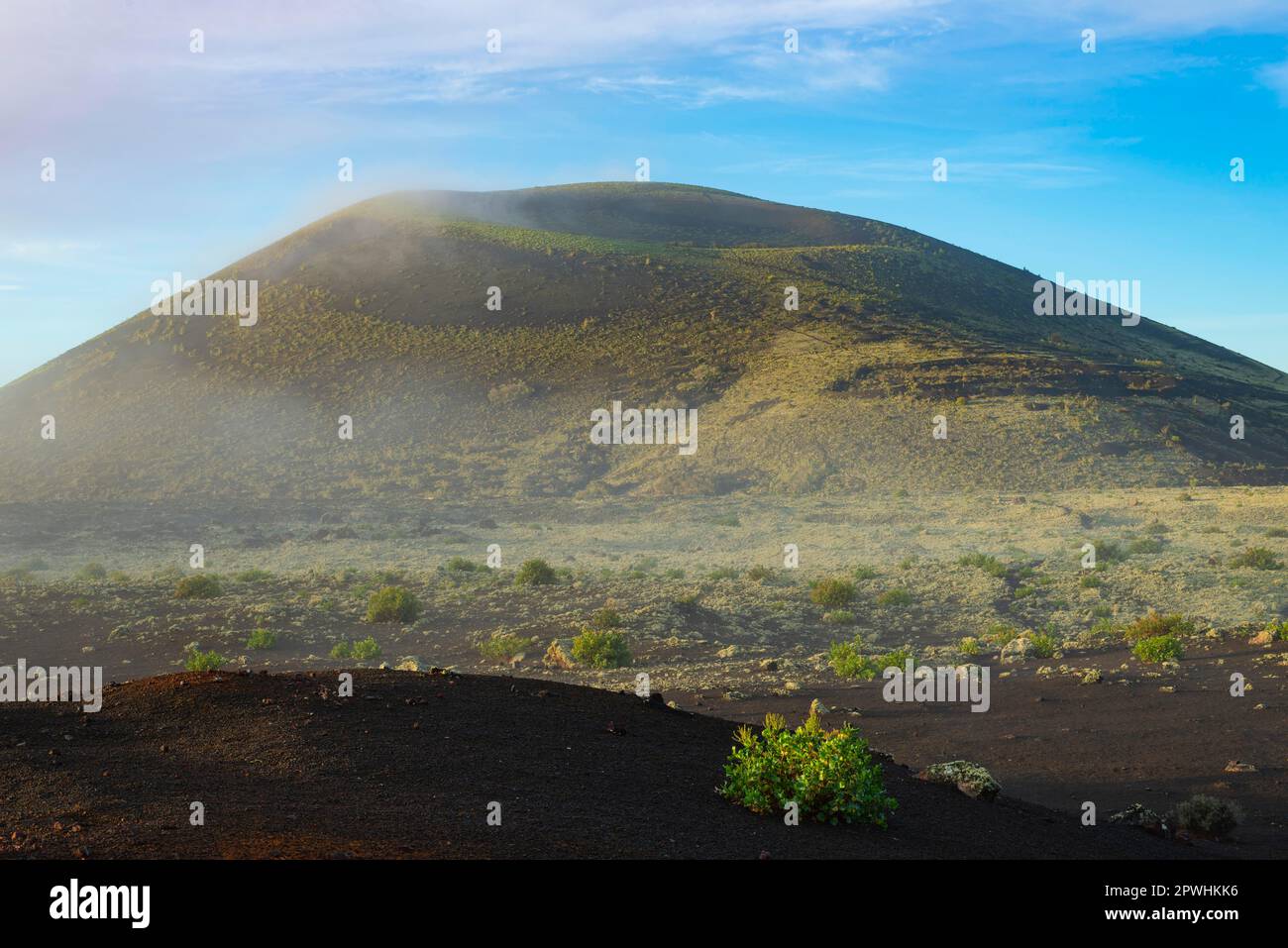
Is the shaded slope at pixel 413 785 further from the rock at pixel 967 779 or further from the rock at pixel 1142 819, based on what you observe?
the rock at pixel 1142 819

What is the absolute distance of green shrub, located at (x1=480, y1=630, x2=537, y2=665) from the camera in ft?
65.8

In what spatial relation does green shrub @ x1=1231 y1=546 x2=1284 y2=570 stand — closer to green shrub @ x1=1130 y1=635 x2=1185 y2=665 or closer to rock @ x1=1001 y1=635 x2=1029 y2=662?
rock @ x1=1001 y1=635 x2=1029 y2=662

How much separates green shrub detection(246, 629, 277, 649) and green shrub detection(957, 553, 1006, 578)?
16085 millimetres

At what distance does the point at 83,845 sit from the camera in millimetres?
5973

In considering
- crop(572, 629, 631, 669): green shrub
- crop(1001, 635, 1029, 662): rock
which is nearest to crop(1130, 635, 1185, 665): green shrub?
crop(1001, 635, 1029, 662): rock

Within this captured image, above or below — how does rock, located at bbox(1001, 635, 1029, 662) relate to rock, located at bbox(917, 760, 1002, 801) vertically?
above

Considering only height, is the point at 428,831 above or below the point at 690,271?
below

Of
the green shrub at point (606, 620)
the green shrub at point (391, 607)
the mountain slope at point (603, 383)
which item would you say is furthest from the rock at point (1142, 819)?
the mountain slope at point (603, 383)

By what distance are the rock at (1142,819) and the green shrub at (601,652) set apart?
9.80m

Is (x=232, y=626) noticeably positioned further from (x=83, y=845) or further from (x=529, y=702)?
(x=83, y=845)

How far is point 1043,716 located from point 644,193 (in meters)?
106

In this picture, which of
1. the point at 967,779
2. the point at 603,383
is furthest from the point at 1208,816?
the point at 603,383

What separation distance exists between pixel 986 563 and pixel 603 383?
36646 mm
